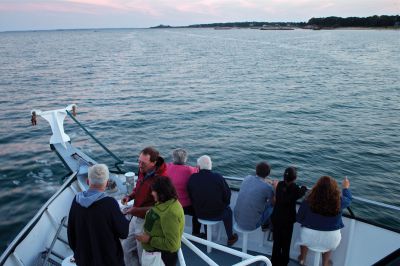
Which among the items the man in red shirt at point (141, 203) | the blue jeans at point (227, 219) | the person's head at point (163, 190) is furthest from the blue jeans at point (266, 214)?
the person's head at point (163, 190)

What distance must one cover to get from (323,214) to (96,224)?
2940mm

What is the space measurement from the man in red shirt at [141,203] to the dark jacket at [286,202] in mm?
1648

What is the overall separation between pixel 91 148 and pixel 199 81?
62.8 ft

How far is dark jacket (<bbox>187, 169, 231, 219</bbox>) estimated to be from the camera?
195 inches

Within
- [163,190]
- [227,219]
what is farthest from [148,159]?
[227,219]

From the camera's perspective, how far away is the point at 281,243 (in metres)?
5.12

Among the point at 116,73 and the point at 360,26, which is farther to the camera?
the point at 360,26

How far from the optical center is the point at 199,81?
3438 cm

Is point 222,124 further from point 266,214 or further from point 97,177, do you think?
point 97,177

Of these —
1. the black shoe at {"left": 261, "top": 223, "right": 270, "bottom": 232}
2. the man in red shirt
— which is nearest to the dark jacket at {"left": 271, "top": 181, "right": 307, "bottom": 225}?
the black shoe at {"left": 261, "top": 223, "right": 270, "bottom": 232}

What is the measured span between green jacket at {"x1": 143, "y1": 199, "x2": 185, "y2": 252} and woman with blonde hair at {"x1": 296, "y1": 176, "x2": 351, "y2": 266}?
2019mm

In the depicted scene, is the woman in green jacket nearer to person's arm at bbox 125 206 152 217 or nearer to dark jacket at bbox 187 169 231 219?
person's arm at bbox 125 206 152 217

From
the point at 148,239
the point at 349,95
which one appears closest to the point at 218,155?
the point at 148,239

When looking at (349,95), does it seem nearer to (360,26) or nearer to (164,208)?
(164,208)
